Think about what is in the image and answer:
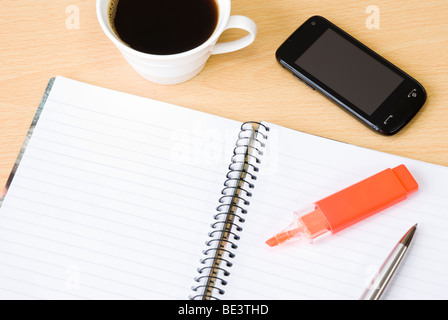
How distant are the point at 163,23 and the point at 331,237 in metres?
0.37

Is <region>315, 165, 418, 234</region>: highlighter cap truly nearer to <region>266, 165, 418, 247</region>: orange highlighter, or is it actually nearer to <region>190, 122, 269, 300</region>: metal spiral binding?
<region>266, 165, 418, 247</region>: orange highlighter

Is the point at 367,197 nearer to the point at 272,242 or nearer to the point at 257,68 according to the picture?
the point at 272,242

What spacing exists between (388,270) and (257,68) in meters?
0.34

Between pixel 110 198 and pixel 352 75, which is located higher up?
pixel 352 75

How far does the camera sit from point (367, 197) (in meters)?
0.67

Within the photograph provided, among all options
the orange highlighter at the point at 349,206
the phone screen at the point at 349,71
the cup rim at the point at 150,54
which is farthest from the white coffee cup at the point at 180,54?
the orange highlighter at the point at 349,206

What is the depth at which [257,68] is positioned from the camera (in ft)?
2.47

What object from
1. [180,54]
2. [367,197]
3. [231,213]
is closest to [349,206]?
[367,197]

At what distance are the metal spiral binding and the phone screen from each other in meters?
0.12

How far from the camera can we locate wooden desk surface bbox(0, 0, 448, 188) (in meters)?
0.72

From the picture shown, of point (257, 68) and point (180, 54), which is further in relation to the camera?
point (257, 68)

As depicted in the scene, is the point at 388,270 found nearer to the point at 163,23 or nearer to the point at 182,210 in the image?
the point at 182,210

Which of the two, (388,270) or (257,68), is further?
(257,68)

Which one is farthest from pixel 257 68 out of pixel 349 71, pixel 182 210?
pixel 182 210
